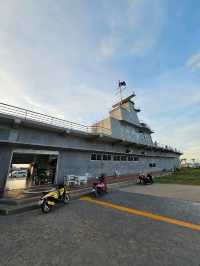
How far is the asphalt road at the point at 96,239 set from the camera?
3.57 meters

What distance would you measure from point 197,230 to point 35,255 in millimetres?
5442

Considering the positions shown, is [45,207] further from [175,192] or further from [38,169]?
[38,169]

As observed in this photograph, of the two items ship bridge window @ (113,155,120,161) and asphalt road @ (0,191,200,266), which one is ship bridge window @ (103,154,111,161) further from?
asphalt road @ (0,191,200,266)

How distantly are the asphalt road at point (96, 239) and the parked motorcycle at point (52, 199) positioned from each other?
0.36 meters

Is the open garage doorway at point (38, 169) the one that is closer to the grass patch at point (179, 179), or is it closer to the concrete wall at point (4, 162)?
the concrete wall at point (4, 162)

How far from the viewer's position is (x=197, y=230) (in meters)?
5.15

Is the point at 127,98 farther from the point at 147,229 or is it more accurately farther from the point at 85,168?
the point at 147,229

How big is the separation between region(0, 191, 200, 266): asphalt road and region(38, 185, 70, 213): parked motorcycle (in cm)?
36

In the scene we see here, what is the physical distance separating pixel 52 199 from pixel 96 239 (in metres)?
3.89

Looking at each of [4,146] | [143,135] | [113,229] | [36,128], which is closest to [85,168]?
[36,128]

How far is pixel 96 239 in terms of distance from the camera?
4531mm

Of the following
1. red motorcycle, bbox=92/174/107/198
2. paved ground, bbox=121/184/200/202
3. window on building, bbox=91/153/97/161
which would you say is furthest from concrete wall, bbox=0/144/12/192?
paved ground, bbox=121/184/200/202

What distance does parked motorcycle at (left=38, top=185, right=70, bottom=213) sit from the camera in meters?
7.06

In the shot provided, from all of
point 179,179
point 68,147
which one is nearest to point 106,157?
point 68,147
